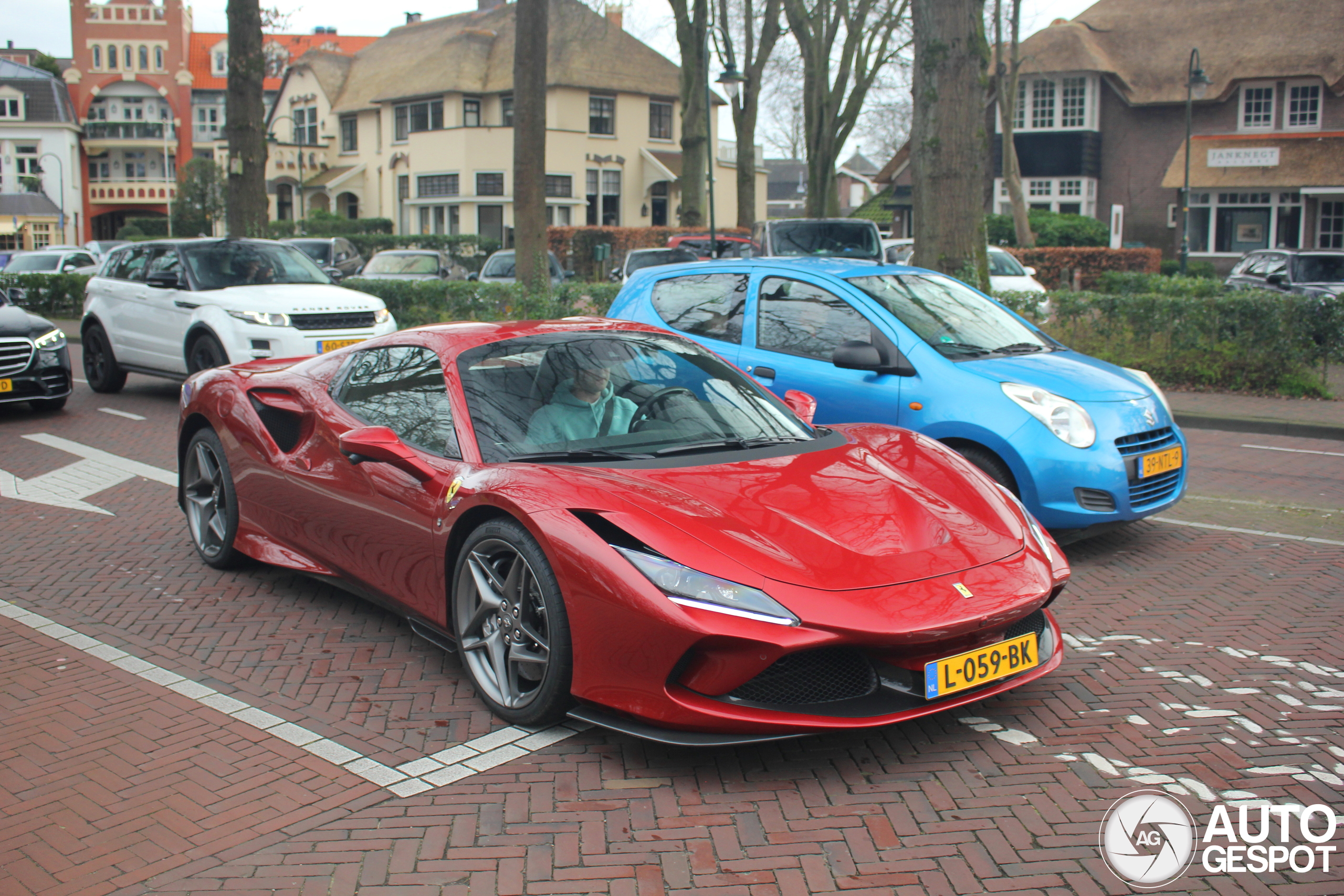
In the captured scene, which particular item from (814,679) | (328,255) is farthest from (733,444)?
(328,255)

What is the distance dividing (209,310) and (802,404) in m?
8.55

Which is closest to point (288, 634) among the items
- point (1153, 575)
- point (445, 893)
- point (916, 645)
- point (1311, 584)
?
point (445, 893)

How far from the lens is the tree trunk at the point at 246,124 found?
17812mm

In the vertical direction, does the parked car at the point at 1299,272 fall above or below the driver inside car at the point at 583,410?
above

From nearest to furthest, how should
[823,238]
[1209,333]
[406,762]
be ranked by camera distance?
[406,762], [1209,333], [823,238]

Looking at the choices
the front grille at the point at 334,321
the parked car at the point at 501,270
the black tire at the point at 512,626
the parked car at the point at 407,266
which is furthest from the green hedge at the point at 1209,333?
the parked car at the point at 407,266

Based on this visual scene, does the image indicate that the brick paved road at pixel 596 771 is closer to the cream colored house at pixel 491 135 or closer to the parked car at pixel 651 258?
the parked car at pixel 651 258

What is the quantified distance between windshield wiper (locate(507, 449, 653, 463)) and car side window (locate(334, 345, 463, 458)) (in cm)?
29

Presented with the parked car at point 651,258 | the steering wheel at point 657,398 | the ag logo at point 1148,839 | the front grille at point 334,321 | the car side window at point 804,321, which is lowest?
the ag logo at point 1148,839

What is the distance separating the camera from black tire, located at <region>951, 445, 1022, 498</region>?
20.6ft

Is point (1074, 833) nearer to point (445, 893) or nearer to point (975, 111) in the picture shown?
point (445, 893)

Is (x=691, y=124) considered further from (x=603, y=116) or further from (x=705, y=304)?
(x=705, y=304)

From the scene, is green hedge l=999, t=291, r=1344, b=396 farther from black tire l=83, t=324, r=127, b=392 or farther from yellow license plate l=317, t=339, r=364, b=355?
black tire l=83, t=324, r=127, b=392

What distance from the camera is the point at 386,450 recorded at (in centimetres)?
448
